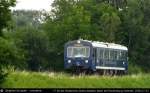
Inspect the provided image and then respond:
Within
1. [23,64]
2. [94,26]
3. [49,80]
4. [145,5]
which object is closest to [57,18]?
[94,26]

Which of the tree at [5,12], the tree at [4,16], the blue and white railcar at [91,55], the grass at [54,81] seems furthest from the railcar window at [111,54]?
the tree at [5,12]

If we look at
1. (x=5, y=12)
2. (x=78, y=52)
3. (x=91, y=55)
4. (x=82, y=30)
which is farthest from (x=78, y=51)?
(x=5, y=12)

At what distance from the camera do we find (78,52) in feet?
160

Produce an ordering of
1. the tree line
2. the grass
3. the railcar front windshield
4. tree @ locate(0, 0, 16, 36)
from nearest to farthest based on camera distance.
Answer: tree @ locate(0, 0, 16, 36), the grass, the railcar front windshield, the tree line

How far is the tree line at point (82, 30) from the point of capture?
59250mm

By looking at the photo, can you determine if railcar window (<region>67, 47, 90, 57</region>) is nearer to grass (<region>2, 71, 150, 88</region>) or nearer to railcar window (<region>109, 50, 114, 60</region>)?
railcar window (<region>109, 50, 114, 60</region>)

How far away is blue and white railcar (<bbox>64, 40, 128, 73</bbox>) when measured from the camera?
156ft

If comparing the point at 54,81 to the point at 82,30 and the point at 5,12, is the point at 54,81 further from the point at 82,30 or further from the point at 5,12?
the point at 82,30

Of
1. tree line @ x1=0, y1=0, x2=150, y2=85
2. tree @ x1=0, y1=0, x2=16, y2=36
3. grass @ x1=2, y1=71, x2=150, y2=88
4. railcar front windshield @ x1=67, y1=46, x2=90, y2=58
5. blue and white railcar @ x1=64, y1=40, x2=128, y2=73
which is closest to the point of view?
tree @ x1=0, y1=0, x2=16, y2=36

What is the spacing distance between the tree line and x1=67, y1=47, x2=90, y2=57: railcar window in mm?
4057

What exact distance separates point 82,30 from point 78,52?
17.2 metres

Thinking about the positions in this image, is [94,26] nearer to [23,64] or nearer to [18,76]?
[23,64]

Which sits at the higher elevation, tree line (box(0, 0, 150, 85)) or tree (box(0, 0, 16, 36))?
tree (box(0, 0, 16, 36))

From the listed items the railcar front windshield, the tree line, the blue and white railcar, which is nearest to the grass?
the blue and white railcar
